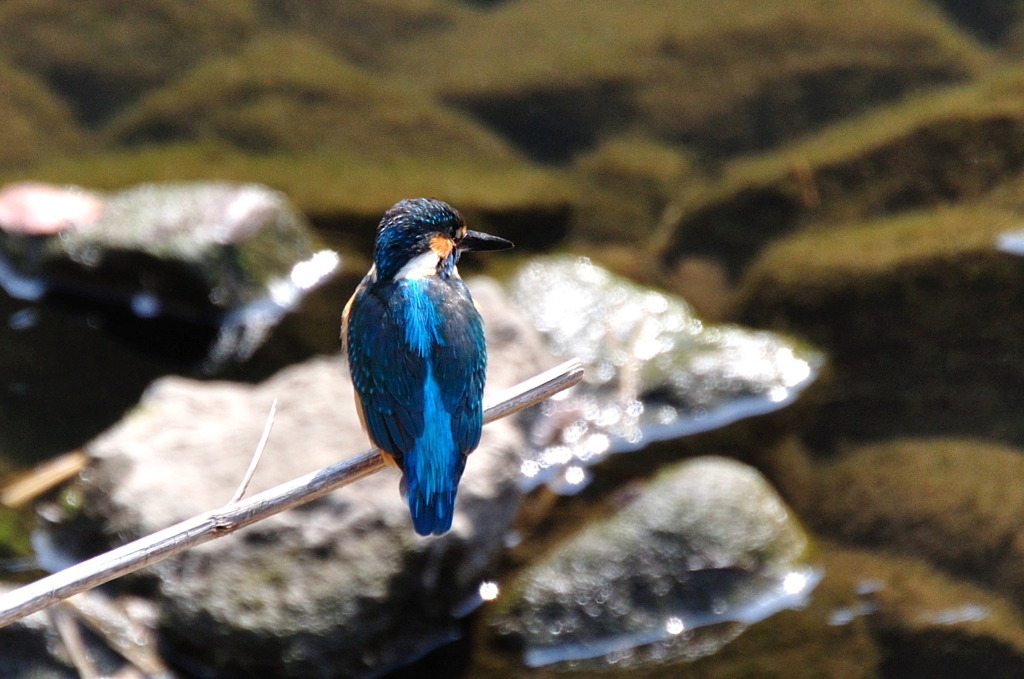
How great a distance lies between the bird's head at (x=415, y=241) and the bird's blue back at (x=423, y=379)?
1.7 inches

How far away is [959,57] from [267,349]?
14.3ft

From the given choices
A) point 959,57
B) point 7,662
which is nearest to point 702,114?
point 959,57

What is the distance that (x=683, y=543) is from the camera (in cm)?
372

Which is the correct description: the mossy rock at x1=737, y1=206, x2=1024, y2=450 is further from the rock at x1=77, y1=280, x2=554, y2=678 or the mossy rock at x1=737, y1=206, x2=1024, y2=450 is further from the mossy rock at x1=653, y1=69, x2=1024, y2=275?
the rock at x1=77, y1=280, x2=554, y2=678

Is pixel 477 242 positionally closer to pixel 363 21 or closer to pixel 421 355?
pixel 421 355

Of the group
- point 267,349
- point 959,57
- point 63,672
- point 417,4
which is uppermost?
point 417,4

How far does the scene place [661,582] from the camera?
12.1ft

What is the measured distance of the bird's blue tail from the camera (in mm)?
2629

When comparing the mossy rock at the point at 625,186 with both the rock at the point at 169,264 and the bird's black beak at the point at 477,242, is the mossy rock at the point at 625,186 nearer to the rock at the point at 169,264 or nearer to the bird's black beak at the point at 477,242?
the rock at the point at 169,264

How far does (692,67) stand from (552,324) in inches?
97.1

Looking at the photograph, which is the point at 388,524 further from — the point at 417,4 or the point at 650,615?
the point at 417,4

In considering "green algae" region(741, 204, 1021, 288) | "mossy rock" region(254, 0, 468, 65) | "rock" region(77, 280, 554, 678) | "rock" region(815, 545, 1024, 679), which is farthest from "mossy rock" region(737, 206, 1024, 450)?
"mossy rock" region(254, 0, 468, 65)

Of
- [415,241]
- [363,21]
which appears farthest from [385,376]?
[363,21]

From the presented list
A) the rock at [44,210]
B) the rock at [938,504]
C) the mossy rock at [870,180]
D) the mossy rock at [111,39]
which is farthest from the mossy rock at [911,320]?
the mossy rock at [111,39]
